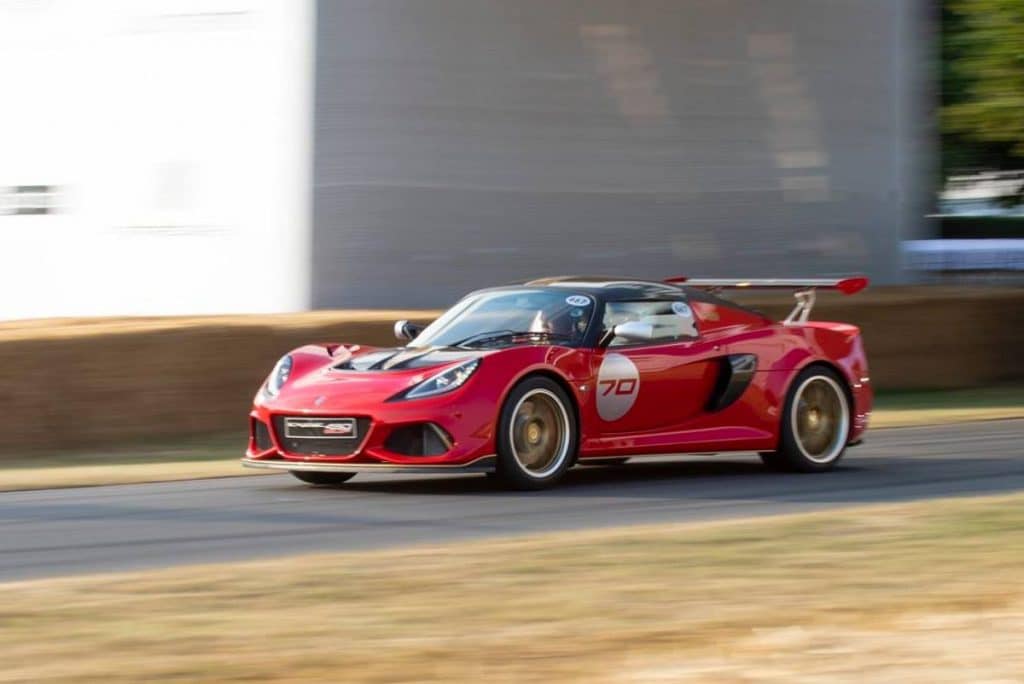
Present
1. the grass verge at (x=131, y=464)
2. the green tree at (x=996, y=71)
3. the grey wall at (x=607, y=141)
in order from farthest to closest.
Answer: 1. the green tree at (x=996, y=71)
2. the grey wall at (x=607, y=141)
3. the grass verge at (x=131, y=464)

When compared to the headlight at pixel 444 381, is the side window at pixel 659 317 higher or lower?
higher

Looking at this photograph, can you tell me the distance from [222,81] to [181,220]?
1457 millimetres

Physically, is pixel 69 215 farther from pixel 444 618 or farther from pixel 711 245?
pixel 444 618

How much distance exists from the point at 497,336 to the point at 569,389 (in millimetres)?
668

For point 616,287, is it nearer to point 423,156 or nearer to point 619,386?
point 619,386

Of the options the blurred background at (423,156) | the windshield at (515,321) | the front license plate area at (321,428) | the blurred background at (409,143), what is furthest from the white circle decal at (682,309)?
the blurred background at (409,143)

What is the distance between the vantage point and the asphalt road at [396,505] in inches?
308

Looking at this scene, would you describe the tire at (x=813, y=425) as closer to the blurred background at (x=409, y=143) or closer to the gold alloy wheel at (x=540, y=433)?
the gold alloy wheel at (x=540, y=433)

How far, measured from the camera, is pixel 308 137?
677 inches

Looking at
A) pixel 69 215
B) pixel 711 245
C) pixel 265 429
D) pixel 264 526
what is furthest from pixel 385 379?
pixel 711 245

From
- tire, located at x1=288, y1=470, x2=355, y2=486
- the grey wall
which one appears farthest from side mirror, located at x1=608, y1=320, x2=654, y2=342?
the grey wall

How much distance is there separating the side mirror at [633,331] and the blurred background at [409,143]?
747cm

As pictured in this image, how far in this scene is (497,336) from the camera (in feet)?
33.7

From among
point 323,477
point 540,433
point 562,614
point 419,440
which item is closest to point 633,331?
point 540,433
